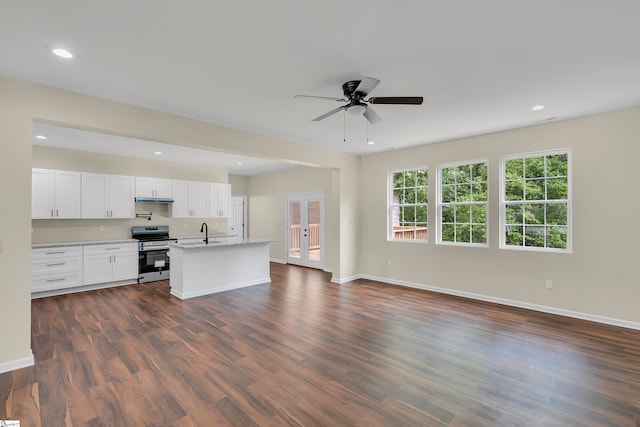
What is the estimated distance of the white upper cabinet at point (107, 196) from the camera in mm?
5840

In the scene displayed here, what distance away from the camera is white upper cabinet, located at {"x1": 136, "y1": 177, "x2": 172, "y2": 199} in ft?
21.3

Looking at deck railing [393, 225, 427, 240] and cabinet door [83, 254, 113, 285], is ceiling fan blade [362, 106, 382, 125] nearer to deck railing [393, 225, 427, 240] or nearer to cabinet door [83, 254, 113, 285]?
deck railing [393, 225, 427, 240]

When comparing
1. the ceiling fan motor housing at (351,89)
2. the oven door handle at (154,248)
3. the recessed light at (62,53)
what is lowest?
the oven door handle at (154,248)

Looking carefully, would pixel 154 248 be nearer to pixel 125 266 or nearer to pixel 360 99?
pixel 125 266

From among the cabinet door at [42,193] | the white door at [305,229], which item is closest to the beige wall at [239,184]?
the white door at [305,229]

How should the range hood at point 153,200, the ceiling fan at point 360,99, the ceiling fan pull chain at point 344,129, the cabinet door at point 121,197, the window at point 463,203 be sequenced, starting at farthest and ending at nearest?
1. the range hood at point 153,200
2. the cabinet door at point 121,197
3. the window at point 463,203
4. the ceiling fan pull chain at point 344,129
5. the ceiling fan at point 360,99

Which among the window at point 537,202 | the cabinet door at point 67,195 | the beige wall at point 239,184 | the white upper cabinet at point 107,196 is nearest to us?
the window at point 537,202

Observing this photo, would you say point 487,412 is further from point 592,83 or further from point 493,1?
point 592,83

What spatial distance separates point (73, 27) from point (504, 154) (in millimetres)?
5291

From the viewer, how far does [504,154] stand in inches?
183

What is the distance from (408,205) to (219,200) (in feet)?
15.8

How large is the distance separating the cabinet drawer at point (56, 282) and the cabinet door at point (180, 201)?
2197 mm

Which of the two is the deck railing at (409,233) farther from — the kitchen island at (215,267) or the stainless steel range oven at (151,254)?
the stainless steel range oven at (151,254)

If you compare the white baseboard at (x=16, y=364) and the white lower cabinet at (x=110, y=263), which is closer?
the white baseboard at (x=16, y=364)
